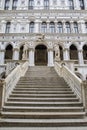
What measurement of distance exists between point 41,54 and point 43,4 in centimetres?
864

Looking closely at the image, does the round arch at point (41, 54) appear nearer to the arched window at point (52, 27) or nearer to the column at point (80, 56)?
the arched window at point (52, 27)

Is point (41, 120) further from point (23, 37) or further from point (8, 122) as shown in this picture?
point (23, 37)

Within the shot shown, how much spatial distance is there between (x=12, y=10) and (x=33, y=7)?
3430mm

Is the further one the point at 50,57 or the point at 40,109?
the point at 50,57

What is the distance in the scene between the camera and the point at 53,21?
1003 inches

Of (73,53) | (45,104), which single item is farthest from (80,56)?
(45,104)

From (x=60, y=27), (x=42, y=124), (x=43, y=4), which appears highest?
(x=43, y=4)

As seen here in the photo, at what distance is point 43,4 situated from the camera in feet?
87.8

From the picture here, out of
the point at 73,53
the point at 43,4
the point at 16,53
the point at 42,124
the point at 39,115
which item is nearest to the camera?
the point at 42,124

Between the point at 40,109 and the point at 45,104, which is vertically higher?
the point at 45,104

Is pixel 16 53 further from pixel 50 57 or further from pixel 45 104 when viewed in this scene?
pixel 45 104

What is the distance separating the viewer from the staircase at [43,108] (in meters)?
5.95

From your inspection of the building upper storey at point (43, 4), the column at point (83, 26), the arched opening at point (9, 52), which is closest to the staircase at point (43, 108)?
the arched opening at point (9, 52)

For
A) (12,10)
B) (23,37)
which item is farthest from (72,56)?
(12,10)
